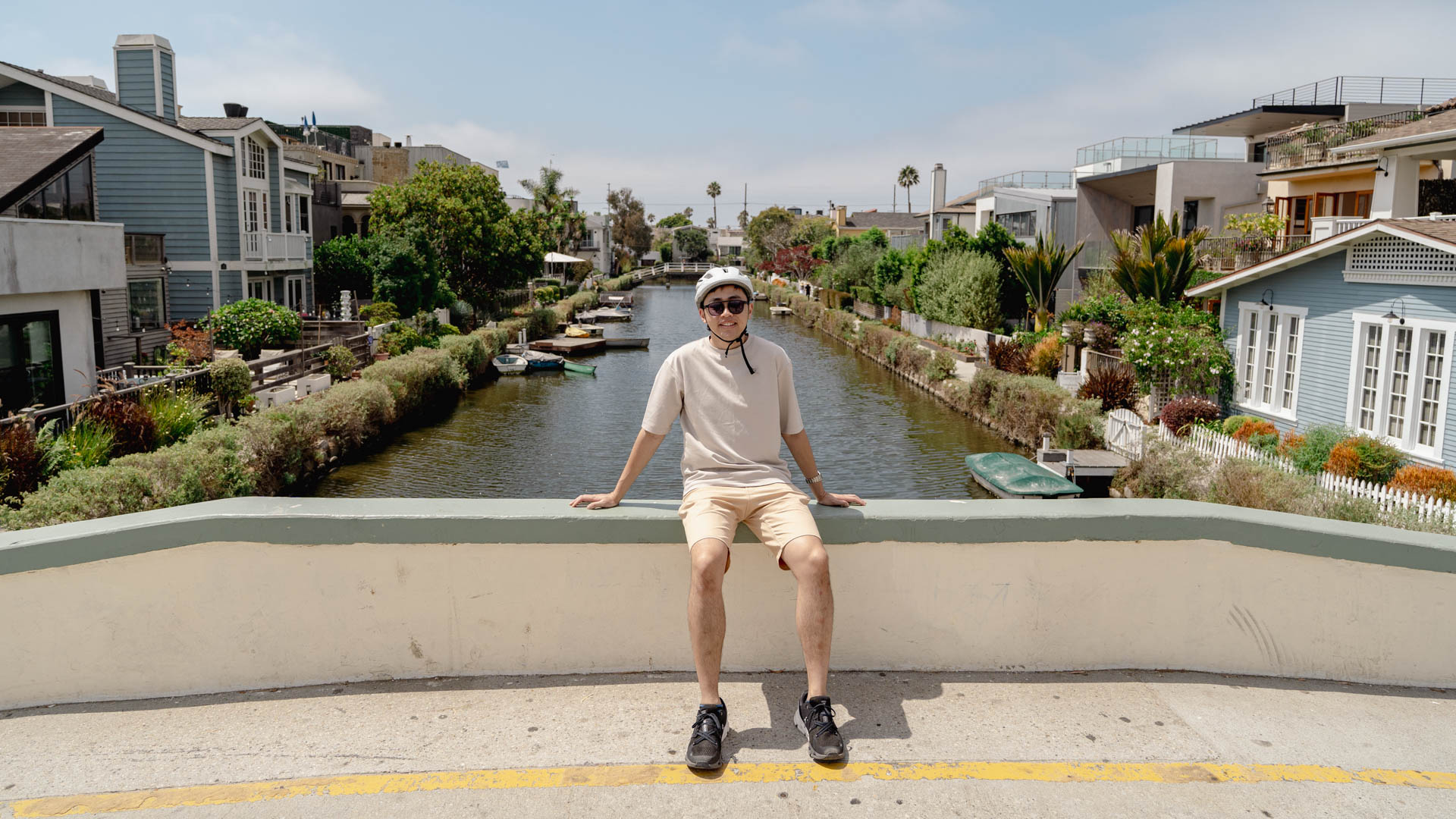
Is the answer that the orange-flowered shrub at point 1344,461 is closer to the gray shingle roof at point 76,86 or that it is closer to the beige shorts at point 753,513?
the beige shorts at point 753,513

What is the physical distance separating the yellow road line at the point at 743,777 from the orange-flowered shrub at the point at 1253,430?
17.1 metres

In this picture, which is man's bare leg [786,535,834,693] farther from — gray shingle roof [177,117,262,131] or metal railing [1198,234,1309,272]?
gray shingle roof [177,117,262,131]

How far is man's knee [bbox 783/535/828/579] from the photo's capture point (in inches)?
156

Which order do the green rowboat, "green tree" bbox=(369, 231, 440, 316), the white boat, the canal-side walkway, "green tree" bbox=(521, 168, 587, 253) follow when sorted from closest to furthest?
the canal-side walkway < "green tree" bbox=(369, 231, 440, 316) < the white boat < the green rowboat < "green tree" bbox=(521, 168, 587, 253)

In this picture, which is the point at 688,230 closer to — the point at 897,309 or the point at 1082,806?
the point at 897,309

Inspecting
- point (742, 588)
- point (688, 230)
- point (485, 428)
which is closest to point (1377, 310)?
point (742, 588)

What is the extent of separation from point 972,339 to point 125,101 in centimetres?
2980

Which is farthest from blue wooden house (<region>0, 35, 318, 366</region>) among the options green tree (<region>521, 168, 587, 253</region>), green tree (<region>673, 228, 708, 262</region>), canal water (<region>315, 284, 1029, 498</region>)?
green tree (<region>673, 228, 708, 262</region>)

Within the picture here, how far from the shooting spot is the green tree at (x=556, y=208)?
318 ft

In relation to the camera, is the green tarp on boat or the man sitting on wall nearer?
the man sitting on wall

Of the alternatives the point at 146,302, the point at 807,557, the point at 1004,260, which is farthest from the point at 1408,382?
the point at 146,302

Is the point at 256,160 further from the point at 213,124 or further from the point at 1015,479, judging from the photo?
the point at 1015,479

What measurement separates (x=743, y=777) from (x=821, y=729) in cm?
33

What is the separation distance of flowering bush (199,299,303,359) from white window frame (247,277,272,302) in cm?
507
